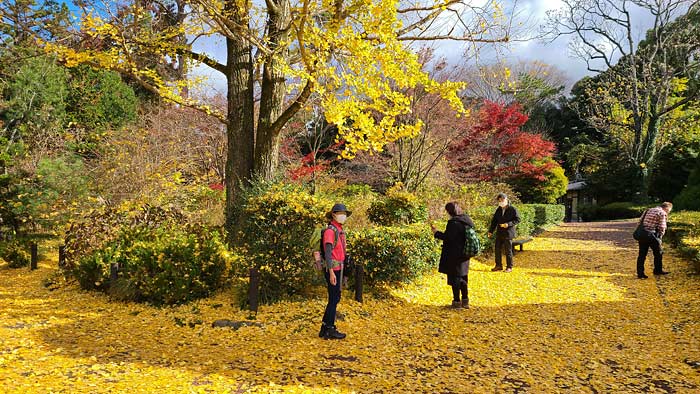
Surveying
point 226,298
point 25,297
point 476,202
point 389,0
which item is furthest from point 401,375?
point 476,202

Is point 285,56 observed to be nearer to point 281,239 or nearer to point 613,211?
point 281,239

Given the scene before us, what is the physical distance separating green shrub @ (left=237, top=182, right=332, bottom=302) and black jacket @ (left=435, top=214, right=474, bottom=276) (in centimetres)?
172

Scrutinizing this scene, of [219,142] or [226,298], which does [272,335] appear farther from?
[219,142]

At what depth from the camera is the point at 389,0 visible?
5852mm

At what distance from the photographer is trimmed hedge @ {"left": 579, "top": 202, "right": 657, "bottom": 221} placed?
23.0m

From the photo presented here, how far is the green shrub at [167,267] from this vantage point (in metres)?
5.95

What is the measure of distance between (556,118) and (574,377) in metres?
36.2

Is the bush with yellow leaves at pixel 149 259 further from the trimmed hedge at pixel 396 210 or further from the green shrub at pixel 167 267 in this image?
the trimmed hedge at pixel 396 210

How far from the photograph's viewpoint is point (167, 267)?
592cm

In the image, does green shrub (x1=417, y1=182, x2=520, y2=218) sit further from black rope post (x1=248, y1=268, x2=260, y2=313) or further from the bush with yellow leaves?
black rope post (x1=248, y1=268, x2=260, y2=313)

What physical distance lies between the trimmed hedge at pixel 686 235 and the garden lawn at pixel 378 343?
54.3 inches

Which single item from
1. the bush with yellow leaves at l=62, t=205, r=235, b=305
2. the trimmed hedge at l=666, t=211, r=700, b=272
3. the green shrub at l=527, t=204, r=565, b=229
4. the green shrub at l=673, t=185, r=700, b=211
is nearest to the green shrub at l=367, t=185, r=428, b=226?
the bush with yellow leaves at l=62, t=205, r=235, b=305

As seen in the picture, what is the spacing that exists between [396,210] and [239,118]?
13.1 feet

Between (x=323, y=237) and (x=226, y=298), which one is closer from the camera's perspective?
(x=323, y=237)
